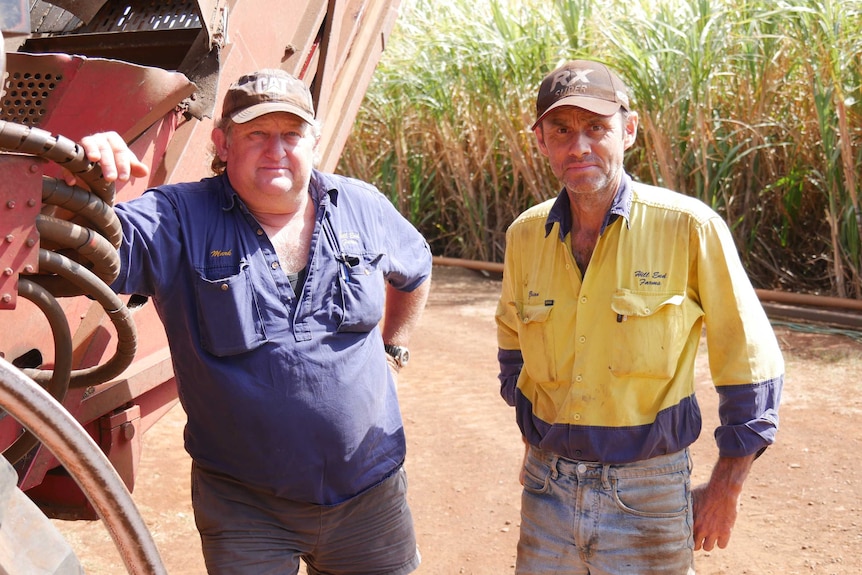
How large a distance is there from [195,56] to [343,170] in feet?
26.1

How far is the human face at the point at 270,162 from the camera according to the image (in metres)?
2.33

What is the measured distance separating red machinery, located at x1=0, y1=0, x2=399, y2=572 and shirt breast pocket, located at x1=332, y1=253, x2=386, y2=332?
19.2 inches

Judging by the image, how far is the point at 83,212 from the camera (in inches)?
73.2

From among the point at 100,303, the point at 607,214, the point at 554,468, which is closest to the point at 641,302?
the point at 607,214

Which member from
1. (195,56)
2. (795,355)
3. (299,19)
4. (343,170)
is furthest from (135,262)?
(343,170)

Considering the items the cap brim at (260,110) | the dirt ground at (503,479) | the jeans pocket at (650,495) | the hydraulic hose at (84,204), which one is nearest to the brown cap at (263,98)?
the cap brim at (260,110)

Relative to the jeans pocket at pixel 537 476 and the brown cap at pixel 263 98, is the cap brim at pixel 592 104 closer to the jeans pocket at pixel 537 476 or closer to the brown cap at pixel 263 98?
the brown cap at pixel 263 98

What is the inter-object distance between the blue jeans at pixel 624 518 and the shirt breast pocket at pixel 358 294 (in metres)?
0.59

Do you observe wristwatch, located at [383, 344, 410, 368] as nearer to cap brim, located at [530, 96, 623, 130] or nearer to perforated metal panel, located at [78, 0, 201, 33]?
cap brim, located at [530, 96, 623, 130]

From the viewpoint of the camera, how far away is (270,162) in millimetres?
2344

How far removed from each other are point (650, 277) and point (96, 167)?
1221 mm

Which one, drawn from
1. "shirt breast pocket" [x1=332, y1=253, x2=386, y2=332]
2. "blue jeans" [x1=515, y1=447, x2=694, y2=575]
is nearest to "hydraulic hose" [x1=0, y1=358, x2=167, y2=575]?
"shirt breast pocket" [x1=332, y1=253, x2=386, y2=332]

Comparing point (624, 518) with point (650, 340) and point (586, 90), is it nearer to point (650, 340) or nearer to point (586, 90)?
point (650, 340)

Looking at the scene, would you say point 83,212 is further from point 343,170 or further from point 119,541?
point 343,170
